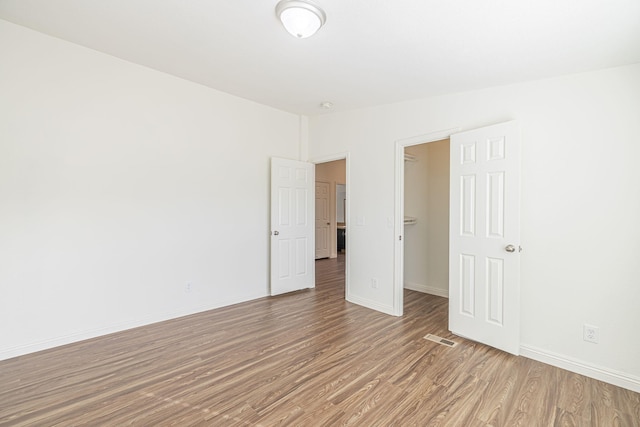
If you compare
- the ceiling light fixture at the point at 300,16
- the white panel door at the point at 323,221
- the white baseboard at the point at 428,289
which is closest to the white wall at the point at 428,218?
the white baseboard at the point at 428,289

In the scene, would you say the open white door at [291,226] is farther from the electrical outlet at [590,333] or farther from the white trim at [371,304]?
the electrical outlet at [590,333]

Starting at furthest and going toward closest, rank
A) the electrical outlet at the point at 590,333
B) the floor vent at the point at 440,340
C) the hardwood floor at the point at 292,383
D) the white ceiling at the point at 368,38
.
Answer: the floor vent at the point at 440,340 → the electrical outlet at the point at 590,333 → the white ceiling at the point at 368,38 → the hardwood floor at the point at 292,383

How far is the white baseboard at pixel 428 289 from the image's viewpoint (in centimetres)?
449

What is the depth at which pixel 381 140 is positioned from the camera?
12.7ft

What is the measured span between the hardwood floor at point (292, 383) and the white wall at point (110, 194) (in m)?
0.40

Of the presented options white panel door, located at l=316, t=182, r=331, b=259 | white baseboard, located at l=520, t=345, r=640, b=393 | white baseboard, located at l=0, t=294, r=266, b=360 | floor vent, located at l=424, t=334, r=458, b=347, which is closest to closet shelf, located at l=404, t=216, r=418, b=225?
floor vent, located at l=424, t=334, r=458, b=347

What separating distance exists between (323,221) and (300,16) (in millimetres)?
6087

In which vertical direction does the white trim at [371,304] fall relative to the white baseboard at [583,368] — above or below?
above

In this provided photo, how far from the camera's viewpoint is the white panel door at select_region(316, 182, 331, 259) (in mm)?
7762

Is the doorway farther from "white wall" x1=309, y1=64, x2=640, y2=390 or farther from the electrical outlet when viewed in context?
the electrical outlet

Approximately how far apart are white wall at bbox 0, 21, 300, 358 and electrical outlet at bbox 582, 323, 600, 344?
11.5ft

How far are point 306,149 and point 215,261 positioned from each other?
84.4 inches

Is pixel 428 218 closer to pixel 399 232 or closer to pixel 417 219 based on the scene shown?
pixel 417 219

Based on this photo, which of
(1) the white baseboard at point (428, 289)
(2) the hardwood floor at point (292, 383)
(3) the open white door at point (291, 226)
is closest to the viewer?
(2) the hardwood floor at point (292, 383)
